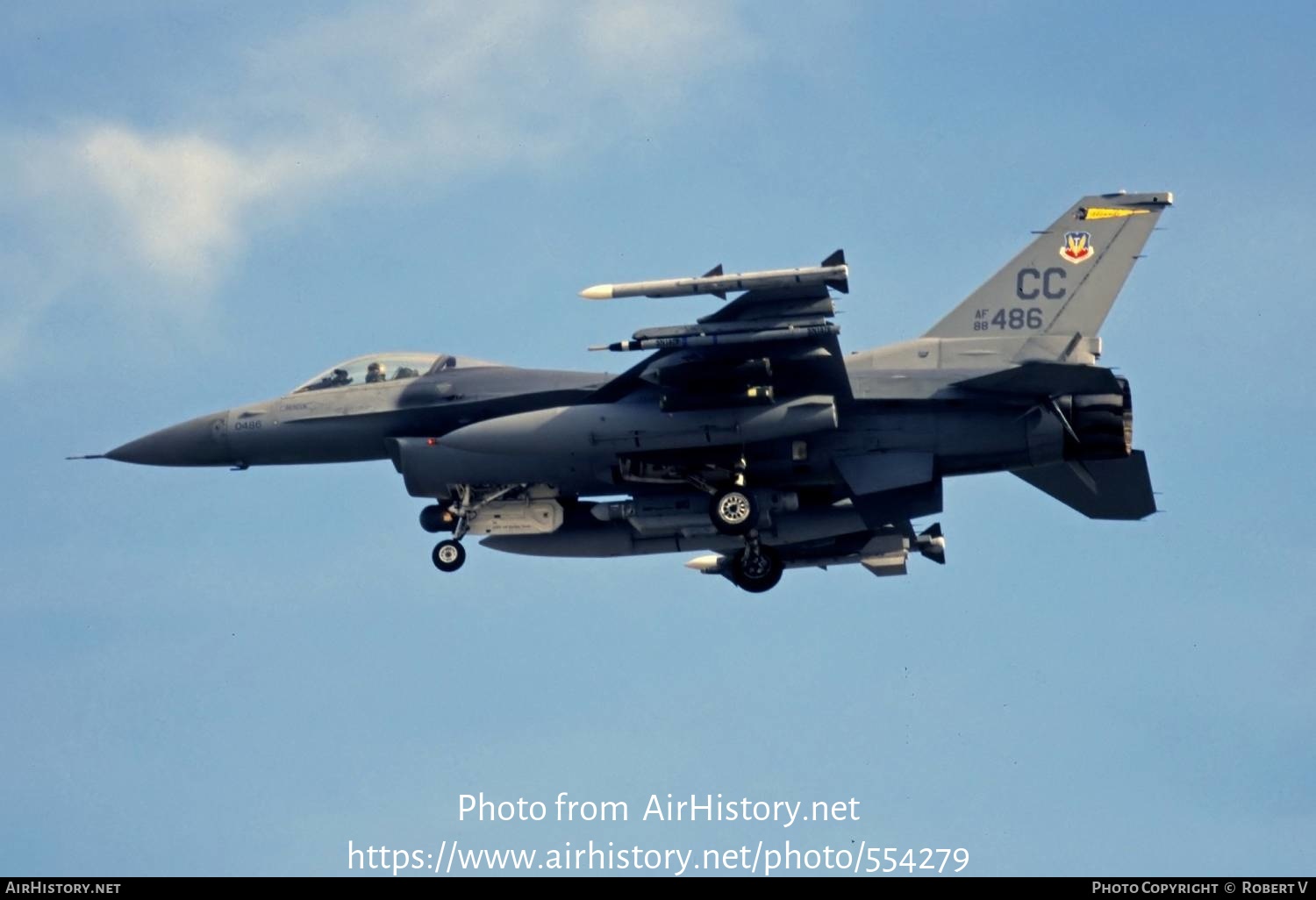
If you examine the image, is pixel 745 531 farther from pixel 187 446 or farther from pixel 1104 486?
pixel 187 446

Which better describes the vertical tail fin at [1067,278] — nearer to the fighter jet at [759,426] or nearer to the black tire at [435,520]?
the fighter jet at [759,426]

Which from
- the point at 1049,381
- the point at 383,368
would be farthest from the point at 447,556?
the point at 1049,381

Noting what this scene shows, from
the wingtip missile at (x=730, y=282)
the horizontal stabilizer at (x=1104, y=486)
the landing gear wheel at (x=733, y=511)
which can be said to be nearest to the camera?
the wingtip missile at (x=730, y=282)

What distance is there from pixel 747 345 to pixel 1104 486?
5473 millimetres

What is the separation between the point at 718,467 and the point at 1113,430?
4.39 metres

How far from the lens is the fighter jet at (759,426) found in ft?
73.7

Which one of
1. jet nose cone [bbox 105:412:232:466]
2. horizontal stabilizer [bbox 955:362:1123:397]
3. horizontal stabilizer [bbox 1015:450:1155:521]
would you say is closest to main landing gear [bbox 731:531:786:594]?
horizontal stabilizer [bbox 1015:450:1155:521]

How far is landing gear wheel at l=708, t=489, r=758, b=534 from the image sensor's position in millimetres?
23625

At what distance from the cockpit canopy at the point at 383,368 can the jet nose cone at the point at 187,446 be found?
41.4 inches

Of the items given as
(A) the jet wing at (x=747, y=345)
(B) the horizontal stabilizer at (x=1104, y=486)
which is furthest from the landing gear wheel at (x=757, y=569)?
A: (B) the horizontal stabilizer at (x=1104, y=486)

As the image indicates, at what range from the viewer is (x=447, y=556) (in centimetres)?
2420
